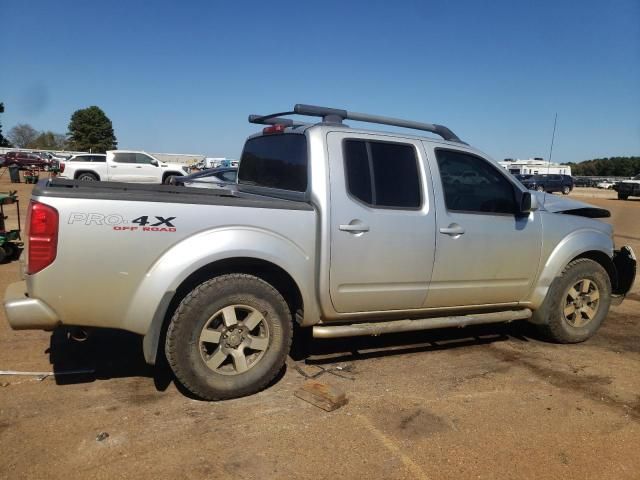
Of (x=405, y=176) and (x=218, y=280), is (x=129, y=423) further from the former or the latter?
(x=405, y=176)

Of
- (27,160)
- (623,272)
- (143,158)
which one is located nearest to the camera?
(623,272)

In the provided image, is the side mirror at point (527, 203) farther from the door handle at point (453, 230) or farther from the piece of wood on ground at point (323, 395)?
the piece of wood on ground at point (323, 395)

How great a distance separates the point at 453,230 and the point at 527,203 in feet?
2.60

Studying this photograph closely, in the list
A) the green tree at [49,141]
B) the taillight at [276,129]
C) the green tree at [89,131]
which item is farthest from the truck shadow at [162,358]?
the green tree at [49,141]

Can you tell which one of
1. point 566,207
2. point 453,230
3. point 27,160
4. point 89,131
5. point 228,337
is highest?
point 89,131

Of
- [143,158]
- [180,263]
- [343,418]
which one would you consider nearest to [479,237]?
[343,418]

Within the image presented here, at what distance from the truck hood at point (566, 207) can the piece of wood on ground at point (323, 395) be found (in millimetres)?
2617

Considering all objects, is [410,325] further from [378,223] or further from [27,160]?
[27,160]

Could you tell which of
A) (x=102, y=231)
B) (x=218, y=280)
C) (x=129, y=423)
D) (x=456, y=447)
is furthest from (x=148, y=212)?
(x=456, y=447)

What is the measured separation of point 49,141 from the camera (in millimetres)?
114688

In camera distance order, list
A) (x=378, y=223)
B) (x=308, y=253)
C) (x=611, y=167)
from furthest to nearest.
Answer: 1. (x=611, y=167)
2. (x=378, y=223)
3. (x=308, y=253)

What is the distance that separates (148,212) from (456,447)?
2.28 metres

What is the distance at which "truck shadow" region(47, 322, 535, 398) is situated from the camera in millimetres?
3843

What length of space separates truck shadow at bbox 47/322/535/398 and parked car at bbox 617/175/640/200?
32414 millimetres
